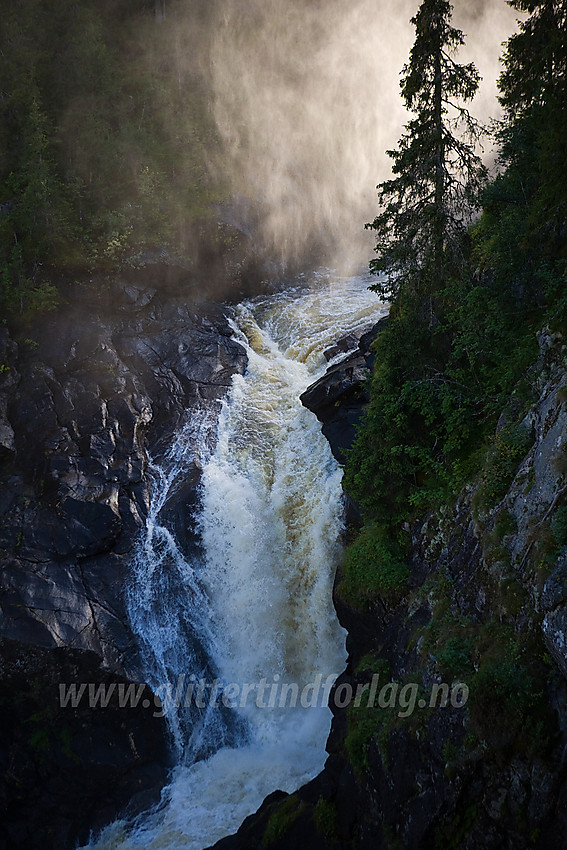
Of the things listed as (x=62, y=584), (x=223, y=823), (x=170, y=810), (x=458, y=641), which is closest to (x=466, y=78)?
(x=458, y=641)

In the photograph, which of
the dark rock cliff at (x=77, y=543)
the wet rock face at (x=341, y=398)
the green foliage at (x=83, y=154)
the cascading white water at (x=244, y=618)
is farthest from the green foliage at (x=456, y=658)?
the green foliage at (x=83, y=154)

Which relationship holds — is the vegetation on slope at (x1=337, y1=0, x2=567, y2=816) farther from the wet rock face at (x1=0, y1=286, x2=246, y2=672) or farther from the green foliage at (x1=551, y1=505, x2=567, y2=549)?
the wet rock face at (x1=0, y1=286, x2=246, y2=672)

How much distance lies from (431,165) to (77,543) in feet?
49.7

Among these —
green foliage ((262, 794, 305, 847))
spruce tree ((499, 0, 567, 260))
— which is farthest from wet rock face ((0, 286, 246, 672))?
spruce tree ((499, 0, 567, 260))

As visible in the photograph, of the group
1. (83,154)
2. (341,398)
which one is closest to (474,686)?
(341,398)

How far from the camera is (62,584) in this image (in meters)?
16.1

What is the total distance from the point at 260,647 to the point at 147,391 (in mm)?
11238

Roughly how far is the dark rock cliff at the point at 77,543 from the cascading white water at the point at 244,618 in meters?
0.84

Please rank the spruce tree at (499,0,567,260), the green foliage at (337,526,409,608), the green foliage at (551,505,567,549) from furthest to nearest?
the green foliage at (337,526,409,608) < the spruce tree at (499,0,567,260) < the green foliage at (551,505,567,549)

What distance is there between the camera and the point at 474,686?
7426mm

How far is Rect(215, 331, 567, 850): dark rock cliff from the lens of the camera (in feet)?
21.9

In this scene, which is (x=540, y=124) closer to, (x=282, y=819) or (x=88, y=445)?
(x=282, y=819)

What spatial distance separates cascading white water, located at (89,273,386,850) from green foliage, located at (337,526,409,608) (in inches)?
78.1

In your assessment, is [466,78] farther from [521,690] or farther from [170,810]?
[170,810]
